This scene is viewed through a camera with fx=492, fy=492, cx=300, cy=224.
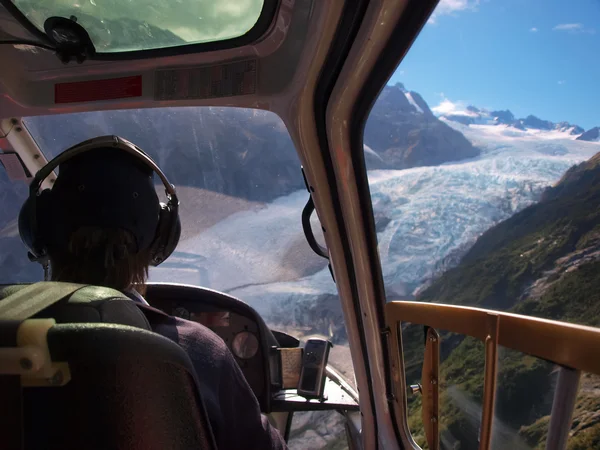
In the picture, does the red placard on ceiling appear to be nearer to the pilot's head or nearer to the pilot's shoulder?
the pilot's head

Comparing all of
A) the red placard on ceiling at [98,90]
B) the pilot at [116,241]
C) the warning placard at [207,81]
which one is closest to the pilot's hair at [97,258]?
the pilot at [116,241]

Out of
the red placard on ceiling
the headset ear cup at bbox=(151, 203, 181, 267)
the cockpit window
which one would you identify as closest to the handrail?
the headset ear cup at bbox=(151, 203, 181, 267)

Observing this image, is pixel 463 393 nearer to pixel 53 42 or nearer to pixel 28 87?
pixel 53 42

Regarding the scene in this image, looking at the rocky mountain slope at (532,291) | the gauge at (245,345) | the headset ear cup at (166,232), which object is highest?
the headset ear cup at (166,232)

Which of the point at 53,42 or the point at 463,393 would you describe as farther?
the point at 53,42

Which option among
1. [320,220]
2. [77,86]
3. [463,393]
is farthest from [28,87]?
[463,393]

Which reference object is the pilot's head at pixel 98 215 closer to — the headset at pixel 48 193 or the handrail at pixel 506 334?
the headset at pixel 48 193

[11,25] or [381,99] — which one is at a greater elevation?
[11,25]
